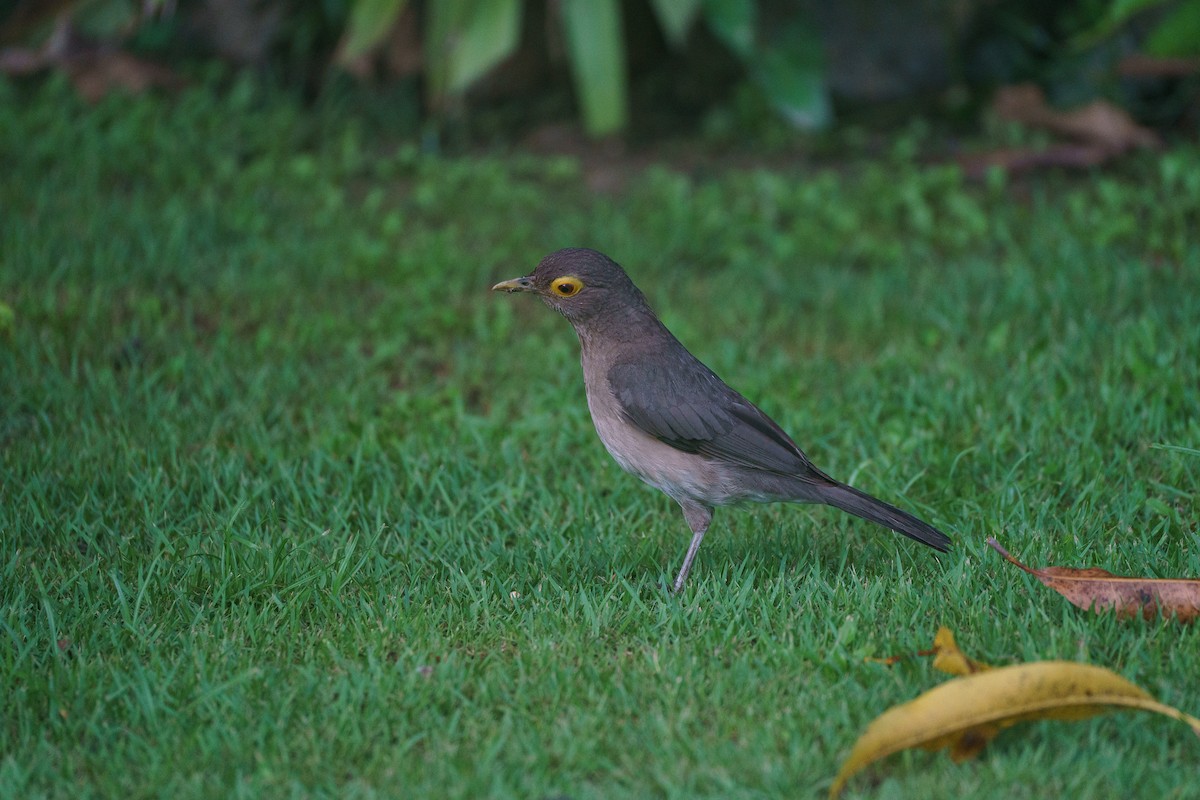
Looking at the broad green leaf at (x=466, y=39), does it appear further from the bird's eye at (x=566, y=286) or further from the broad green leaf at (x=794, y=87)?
the bird's eye at (x=566, y=286)

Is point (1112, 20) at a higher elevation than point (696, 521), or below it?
higher

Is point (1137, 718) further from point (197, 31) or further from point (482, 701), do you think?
point (197, 31)

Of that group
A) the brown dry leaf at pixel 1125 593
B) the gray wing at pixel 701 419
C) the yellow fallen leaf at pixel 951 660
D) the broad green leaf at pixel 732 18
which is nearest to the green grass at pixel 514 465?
the brown dry leaf at pixel 1125 593

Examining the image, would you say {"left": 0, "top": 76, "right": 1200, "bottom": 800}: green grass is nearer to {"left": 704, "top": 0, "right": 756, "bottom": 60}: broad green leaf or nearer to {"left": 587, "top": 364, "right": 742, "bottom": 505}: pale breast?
{"left": 587, "top": 364, "right": 742, "bottom": 505}: pale breast

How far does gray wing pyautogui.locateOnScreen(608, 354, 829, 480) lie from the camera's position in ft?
15.7

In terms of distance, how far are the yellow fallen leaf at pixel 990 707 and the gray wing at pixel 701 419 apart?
136cm

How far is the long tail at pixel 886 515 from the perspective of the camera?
175 inches

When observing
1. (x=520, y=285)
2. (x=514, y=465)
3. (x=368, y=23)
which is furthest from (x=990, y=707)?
(x=368, y=23)

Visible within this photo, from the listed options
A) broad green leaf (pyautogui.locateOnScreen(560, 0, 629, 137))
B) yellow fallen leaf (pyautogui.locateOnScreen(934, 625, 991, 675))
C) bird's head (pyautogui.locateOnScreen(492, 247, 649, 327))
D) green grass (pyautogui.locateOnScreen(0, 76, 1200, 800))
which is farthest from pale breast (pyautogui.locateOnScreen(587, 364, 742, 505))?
broad green leaf (pyautogui.locateOnScreen(560, 0, 629, 137))

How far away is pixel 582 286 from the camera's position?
515 centimetres

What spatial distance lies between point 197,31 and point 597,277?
6201 mm

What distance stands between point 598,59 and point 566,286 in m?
4.09

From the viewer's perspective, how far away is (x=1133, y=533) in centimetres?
486

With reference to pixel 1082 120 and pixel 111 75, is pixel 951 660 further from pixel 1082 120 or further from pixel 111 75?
pixel 111 75
